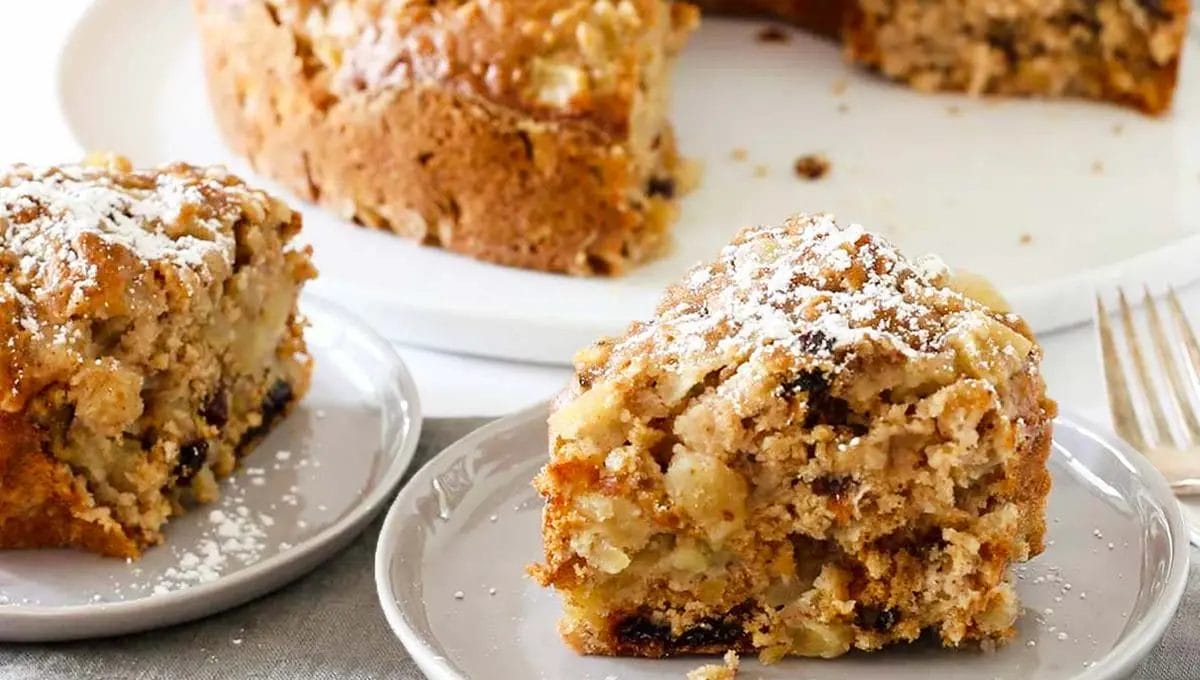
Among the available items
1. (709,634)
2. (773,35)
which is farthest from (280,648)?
(773,35)

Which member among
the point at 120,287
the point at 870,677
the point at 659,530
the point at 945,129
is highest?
the point at 120,287

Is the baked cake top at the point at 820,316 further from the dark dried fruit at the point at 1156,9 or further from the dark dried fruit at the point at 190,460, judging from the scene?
the dark dried fruit at the point at 1156,9

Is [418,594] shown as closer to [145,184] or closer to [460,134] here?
[145,184]

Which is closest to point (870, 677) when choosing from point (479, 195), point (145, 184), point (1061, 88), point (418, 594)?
point (418, 594)

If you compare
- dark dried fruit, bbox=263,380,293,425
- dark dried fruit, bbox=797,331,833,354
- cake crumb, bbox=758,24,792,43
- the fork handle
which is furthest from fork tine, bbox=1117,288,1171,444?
cake crumb, bbox=758,24,792,43

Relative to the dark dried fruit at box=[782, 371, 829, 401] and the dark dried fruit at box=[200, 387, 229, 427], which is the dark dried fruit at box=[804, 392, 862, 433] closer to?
the dark dried fruit at box=[782, 371, 829, 401]

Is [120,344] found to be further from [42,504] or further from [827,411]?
[827,411]
